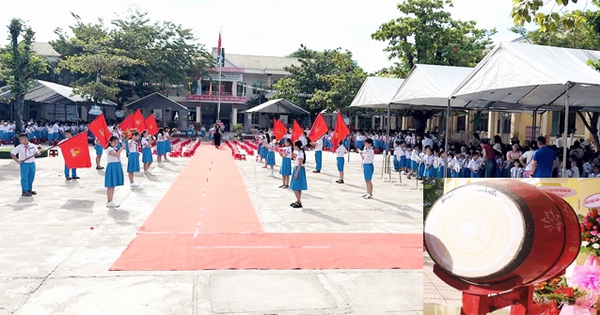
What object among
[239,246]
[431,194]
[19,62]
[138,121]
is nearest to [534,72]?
[239,246]

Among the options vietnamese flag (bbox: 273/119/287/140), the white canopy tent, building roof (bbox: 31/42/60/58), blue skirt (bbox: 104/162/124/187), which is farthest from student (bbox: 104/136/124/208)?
building roof (bbox: 31/42/60/58)

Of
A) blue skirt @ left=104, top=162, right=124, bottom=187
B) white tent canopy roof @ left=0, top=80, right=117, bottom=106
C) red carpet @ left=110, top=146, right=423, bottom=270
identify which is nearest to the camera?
red carpet @ left=110, top=146, right=423, bottom=270

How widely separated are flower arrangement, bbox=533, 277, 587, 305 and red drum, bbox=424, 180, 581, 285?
21 cm

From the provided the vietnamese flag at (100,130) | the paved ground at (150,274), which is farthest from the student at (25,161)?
the vietnamese flag at (100,130)

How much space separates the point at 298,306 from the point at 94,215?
19.5 ft

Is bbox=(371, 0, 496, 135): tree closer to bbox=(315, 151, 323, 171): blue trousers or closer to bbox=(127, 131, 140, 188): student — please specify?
bbox=(315, 151, 323, 171): blue trousers

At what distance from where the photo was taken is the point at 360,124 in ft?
158

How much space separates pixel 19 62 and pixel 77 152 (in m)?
15.8

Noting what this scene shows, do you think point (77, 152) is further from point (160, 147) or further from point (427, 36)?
point (427, 36)

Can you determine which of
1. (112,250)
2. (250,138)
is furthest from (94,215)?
(250,138)

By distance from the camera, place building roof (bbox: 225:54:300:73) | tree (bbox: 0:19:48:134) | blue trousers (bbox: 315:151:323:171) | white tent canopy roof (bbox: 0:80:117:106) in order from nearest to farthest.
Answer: blue trousers (bbox: 315:151:323:171) → tree (bbox: 0:19:48:134) → white tent canopy roof (bbox: 0:80:117:106) → building roof (bbox: 225:54:300:73)

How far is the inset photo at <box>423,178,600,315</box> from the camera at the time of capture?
237cm

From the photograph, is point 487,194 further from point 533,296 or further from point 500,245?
point 533,296

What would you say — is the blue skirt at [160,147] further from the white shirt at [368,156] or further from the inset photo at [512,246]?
the inset photo at [512,246]
